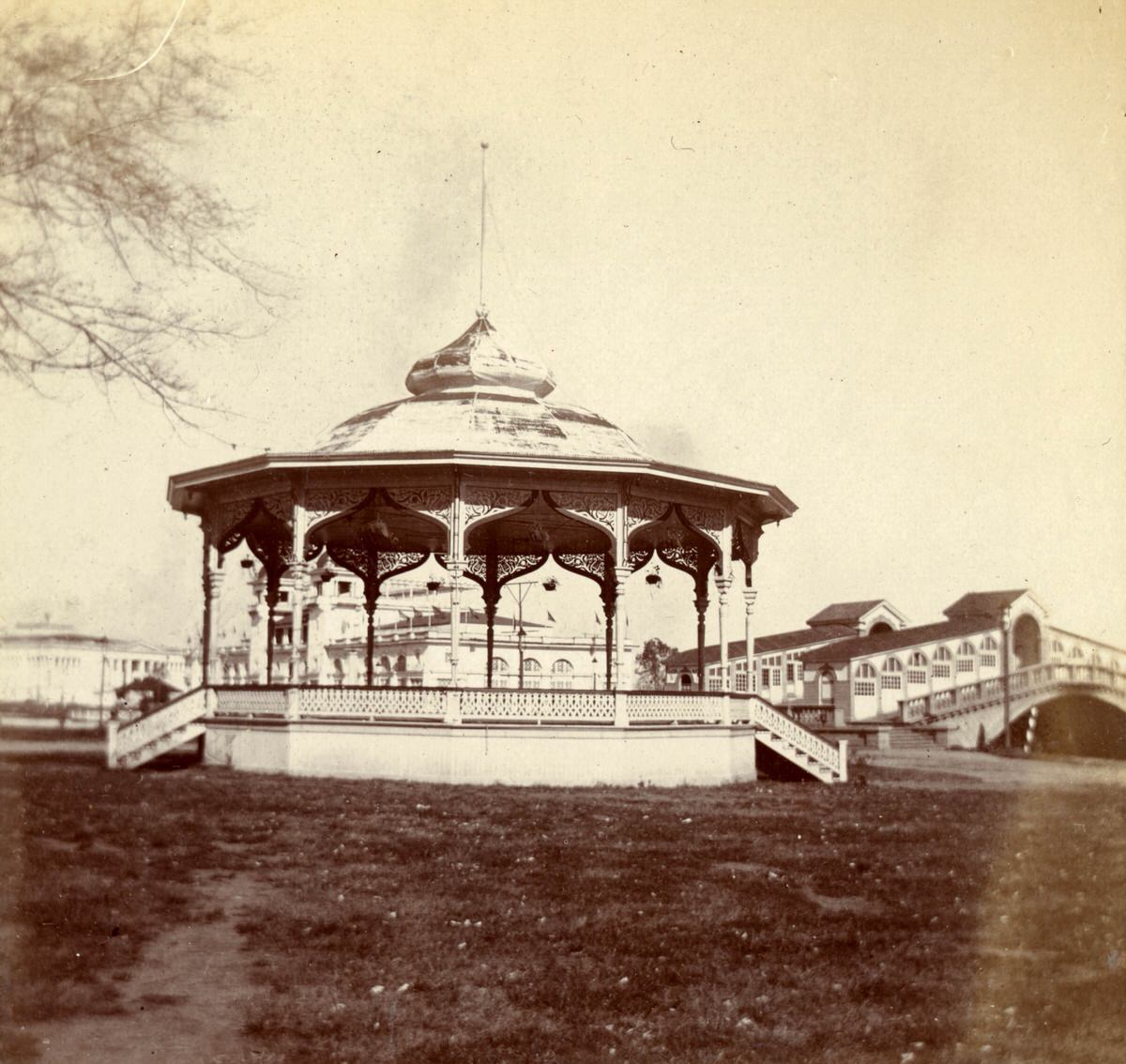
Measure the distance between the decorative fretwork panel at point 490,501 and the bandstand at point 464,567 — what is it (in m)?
0.04

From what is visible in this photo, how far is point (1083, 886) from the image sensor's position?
45.9ft

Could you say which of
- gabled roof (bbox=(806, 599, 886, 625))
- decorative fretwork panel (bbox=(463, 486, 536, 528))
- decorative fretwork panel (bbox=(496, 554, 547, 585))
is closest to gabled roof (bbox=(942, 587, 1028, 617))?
gabled roof (bbox=(806, 599, 886, 625))

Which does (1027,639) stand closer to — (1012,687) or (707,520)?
(1012,687)

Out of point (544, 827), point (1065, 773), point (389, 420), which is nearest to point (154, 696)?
point (389, 420)

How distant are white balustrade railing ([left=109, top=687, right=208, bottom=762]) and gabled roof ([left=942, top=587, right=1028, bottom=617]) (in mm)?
54767

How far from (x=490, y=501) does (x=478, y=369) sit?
5.99m

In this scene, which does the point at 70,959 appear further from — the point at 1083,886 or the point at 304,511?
the point at 304,511

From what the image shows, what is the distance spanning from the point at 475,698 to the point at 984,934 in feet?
43.9

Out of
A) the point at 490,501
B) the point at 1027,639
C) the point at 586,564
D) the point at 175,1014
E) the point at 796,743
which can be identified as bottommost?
the point at 175,1014

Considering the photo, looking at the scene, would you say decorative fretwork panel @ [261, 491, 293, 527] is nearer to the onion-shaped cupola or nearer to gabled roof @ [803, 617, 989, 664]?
the onion-shaped cupola

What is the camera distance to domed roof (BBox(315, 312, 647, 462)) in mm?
26125

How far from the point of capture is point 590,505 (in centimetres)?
2533

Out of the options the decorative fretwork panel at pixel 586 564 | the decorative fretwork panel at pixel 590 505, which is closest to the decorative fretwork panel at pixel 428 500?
the decorative fretwork panel at pixel 590 505

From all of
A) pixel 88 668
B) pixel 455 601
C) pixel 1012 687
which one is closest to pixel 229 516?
pixel 455 601
